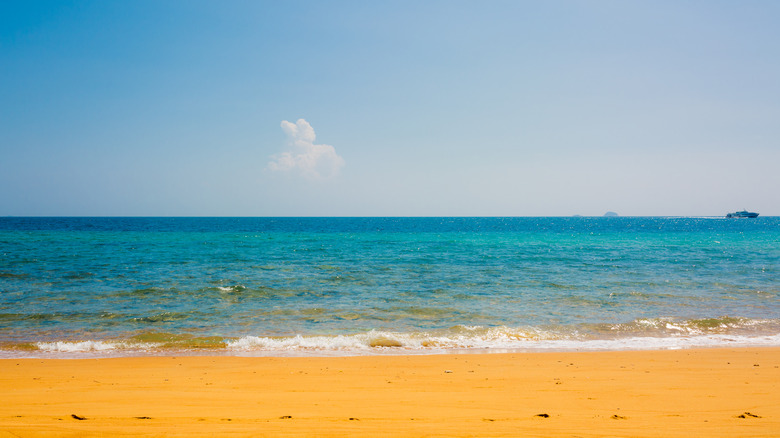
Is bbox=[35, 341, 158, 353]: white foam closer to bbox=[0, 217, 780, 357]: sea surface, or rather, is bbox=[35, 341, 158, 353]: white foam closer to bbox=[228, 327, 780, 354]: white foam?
bbox=[0, 217, 780, 357]: sea surface

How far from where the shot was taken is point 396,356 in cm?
946

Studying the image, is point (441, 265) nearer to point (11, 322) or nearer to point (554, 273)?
point (554, 273)

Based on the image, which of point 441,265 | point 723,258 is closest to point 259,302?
point 441,265

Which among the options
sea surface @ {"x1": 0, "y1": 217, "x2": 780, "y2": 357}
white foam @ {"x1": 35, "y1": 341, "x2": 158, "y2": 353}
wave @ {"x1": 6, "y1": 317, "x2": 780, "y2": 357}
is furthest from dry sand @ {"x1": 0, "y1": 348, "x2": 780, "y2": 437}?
sea surface @ {"x1": 0, "y1": 217, "x2": 780, "y2": 357}

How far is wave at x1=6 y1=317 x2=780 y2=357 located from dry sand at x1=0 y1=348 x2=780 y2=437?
85 centimetres

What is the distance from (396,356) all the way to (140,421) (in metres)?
5.51

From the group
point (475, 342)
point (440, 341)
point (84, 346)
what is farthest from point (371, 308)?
point (84, 346)

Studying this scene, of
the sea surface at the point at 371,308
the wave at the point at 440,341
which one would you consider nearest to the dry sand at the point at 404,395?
the wave at the point at 440,341

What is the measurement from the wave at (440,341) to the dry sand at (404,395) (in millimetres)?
852

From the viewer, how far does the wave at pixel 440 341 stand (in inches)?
392

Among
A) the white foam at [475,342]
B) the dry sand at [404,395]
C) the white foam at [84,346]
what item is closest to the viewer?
the dry sand at [404,395]

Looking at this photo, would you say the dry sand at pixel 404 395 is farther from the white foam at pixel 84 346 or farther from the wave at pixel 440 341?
the white foam at pixel 84 346

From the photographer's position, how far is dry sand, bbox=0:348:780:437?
4969 millimetres

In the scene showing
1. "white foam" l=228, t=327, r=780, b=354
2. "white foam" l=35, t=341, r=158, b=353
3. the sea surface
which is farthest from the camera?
the sea surface
